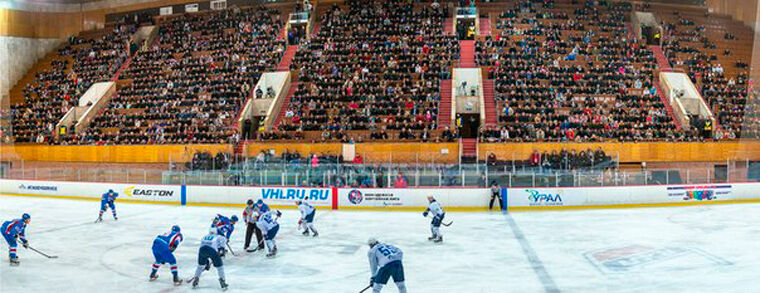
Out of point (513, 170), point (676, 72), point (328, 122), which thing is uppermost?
point (676, 72)

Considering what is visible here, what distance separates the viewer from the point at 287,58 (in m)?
44.0

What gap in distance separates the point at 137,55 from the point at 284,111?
1634 centimetres

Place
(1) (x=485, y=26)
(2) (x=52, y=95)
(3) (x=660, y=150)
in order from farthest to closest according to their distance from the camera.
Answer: (2) (x=52, y=95) < (1) (x=485, y=26) < (3) (x=660, y=150)

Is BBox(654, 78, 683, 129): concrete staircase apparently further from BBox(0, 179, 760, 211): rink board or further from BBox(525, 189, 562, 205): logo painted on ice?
BBox(525, 189, 562, 205): logo painted on ice

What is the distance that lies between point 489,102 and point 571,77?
5.15 m

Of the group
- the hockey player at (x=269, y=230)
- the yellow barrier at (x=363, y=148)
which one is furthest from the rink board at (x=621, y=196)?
the hockey player at (x=269, y=230)

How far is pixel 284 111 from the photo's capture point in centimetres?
A: 3862

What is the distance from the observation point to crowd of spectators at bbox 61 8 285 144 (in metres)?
37.7

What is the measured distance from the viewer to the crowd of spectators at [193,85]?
3766 centimetres

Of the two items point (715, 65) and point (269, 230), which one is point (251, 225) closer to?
point (269, 230)

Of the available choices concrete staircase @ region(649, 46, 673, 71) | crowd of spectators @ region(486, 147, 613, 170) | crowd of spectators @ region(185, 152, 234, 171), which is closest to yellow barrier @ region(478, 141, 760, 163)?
crowd of spectators @ region(486, 147, 613, 170)

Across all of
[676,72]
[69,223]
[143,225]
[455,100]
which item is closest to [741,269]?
[143,225]

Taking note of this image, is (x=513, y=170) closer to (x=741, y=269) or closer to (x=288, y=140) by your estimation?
(x=741, y=269)

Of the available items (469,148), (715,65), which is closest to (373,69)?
(469,148)
